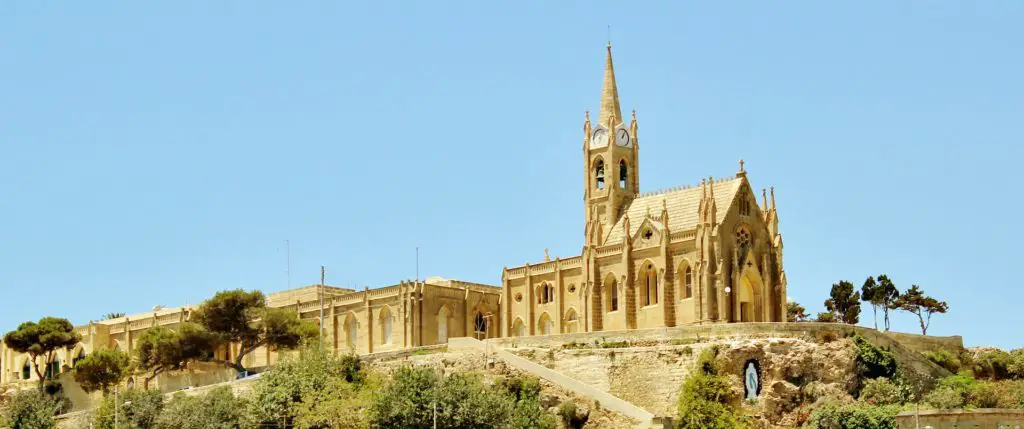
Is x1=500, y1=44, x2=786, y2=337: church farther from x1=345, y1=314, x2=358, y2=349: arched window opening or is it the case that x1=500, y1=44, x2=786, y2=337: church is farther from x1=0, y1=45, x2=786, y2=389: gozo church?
x1=345, y1=314, x2=358, y2=349: arched window opening

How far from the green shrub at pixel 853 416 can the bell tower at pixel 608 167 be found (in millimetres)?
25629

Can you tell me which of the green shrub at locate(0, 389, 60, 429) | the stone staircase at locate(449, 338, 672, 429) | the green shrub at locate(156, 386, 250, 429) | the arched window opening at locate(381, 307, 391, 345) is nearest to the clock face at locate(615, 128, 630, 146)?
the arched window opening at locate(381, 307, 391, 345)

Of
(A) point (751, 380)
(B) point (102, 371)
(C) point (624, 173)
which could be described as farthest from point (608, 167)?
(B) point (102, 371)

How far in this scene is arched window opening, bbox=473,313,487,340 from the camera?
10712 cm

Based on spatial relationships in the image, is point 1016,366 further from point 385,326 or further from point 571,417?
point 385,326

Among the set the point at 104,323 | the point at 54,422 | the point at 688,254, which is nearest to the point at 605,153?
the point at 688,254

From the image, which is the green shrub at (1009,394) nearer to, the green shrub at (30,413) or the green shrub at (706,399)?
the green shrub at (706,399)

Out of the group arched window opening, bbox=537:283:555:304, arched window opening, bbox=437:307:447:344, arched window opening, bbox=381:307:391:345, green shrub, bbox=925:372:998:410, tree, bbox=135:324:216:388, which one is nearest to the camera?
green shrub, bbox=925:372:998:410

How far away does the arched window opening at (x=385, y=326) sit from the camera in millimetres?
106688

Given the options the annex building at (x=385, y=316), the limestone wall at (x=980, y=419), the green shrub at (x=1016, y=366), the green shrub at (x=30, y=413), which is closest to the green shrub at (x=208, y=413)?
the green shrub at (x=30, y=413)

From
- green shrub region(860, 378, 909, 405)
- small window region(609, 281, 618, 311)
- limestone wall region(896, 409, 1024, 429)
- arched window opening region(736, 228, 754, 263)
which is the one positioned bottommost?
limestone wall region(896, 409, 1024, 429)

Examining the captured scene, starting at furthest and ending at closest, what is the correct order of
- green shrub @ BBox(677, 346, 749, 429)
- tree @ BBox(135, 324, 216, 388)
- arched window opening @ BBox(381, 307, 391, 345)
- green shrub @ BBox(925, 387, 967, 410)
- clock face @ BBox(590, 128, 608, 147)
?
1. arched window opening @ BBox(381, 307, 391, 345)
2. clock face @ BBox(590, 128, 608, 147)
3. tree @ BBox(135, 324, 216, 388)
4. green shrub @ BBox(925, 387, 967, 410)
5. green shrub @ BBox(677, 346, 749, 429)

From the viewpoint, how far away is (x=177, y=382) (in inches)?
4001

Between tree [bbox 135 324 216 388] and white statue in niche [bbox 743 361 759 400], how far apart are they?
3555cm
